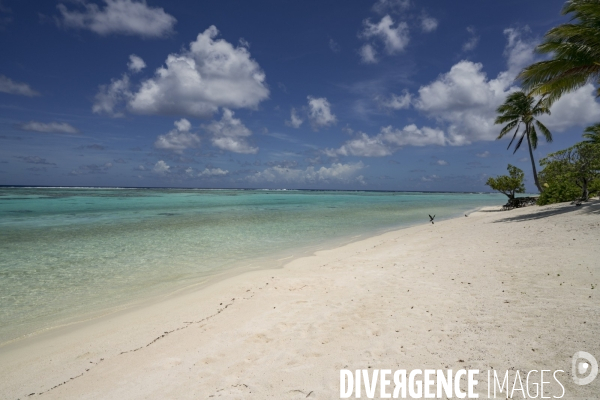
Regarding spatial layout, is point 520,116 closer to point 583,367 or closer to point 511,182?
point 511,182

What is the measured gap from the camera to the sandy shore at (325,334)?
3.80 meters

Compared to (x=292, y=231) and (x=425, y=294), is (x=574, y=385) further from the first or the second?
(x=292, y=231)

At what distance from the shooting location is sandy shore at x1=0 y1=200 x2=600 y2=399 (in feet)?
12.5

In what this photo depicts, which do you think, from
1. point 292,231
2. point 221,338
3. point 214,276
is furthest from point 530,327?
point 292,231

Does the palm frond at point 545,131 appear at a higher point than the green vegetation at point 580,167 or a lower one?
higher

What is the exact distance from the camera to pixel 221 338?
5094 mm

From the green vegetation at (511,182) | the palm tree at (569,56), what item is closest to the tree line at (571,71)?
the palm tree at (569,56)

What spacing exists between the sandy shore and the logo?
76mm

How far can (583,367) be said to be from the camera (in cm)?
340

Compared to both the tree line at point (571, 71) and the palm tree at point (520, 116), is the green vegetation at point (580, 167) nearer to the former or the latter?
the tree line at point (571, 71)

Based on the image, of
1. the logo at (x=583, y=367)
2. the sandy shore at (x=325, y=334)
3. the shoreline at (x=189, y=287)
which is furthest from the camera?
the shoreline at (x=189, y=287)

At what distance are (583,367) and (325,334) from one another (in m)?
3.23

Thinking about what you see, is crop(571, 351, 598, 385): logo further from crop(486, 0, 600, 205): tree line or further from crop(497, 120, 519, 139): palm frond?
crop(497, 120, 519, 139): palm frond

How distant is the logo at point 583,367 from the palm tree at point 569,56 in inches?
565
